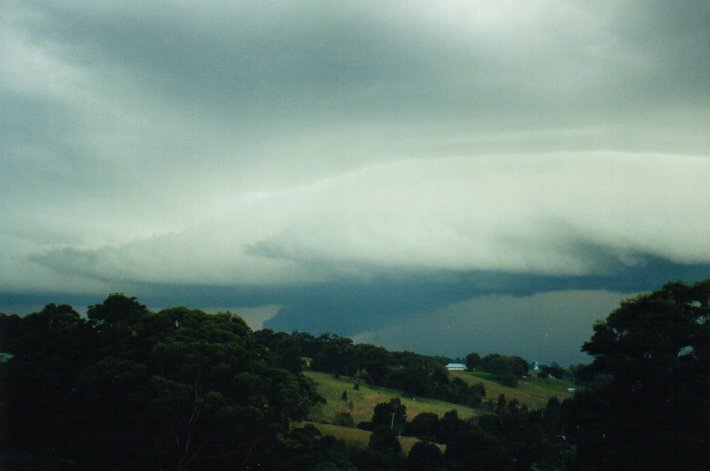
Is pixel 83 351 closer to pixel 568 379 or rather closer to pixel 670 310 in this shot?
pixel 670 310

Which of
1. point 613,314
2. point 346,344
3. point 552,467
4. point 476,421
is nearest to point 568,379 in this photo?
point 346,344

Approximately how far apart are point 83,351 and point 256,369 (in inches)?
537

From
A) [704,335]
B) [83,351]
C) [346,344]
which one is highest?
[704,335]

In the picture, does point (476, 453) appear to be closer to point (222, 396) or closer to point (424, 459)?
point (424, 459)

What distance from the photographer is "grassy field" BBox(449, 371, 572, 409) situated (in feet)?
407

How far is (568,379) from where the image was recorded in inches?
6403

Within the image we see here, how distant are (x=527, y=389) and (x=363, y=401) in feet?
173

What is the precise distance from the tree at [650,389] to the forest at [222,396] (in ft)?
0.17

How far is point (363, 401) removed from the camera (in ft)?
328

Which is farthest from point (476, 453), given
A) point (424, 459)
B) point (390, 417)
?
point (390, 417)

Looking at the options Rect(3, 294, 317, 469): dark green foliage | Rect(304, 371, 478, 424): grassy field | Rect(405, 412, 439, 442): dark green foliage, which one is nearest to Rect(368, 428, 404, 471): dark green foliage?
Rect(3, 294, 317, 469): dark green foliage

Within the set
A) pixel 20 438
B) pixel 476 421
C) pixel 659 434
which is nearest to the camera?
pixel 659 434

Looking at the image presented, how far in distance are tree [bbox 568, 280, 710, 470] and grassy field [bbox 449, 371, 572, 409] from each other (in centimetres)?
9544

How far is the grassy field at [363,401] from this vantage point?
9245 centimetres
